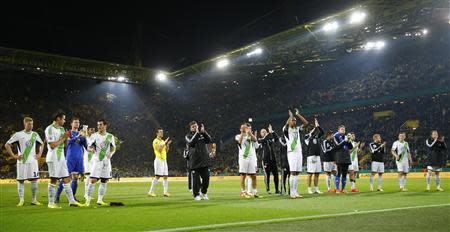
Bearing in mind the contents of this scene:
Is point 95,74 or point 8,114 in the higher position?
point 95,74

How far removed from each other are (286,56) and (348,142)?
24.5 metres

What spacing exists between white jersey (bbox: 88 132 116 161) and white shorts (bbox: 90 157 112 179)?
0.37 feet

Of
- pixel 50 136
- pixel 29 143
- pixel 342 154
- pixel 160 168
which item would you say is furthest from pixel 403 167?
pixel 29 143

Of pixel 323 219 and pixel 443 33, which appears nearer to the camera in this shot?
pixel 323 219

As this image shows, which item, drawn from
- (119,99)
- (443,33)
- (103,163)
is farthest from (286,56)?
(103,163)

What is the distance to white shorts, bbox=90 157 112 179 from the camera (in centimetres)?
1216

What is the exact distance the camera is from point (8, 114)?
4359cm

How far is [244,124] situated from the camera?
1523cm

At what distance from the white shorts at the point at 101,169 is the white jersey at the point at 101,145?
11 cm

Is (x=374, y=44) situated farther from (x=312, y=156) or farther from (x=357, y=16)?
(x=312, y=156)

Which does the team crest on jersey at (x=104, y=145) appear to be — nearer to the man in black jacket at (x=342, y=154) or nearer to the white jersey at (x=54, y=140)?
the white jersey at (x=54, y=140)

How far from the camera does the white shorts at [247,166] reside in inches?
595

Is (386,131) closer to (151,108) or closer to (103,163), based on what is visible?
(151,108)

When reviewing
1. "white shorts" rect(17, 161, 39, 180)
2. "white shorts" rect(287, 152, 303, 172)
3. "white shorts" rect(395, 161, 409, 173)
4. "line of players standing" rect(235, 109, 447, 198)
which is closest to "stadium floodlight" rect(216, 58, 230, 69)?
"line of players standing" rect(235, 109, 447, 198)
